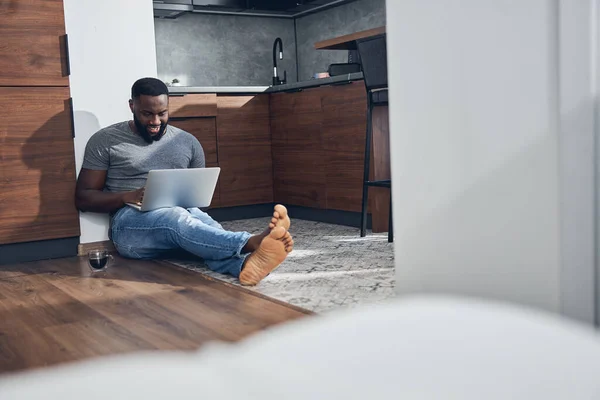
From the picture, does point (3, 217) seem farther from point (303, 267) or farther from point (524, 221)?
point (524, 221)

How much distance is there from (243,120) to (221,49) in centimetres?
183

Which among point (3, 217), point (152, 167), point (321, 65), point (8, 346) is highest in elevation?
point (321, 65)

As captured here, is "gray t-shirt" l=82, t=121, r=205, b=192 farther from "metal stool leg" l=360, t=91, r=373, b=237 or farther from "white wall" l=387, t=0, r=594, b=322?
"white wall" l=387, t=0, r=594, b=322

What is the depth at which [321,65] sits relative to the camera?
6652 millimetres

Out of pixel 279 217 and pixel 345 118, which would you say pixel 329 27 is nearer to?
pixel 345 118

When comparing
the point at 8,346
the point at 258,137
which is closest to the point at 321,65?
the point at 258,137

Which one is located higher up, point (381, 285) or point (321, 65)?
point (321, 65)

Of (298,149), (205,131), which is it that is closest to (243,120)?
(205,131)

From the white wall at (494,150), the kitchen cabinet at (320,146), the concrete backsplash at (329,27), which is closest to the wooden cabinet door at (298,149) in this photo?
the kitchen cabinet at (320,146)

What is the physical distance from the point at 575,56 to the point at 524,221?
0.37 m

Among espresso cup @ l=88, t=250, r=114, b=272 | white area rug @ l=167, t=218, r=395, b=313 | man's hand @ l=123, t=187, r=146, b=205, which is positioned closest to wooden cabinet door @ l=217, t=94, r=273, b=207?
white area rug @ l=167, t=218, r=395, b=313

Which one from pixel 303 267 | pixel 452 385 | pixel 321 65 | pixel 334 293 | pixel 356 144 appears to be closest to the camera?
pixel 452 385

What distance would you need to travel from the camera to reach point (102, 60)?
12.1 feet

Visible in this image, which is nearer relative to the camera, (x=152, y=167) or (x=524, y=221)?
(x=524, y=221)
